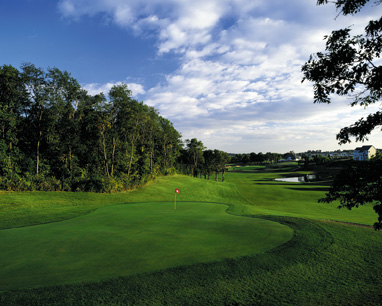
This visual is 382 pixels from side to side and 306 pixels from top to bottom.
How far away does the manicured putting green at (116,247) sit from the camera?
5922 mm

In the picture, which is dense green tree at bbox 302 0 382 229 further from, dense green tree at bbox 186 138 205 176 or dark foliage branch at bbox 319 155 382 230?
dense green tree at bbox 186 138 205 176

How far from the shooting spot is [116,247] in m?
7.83

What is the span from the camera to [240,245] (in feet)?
26.5

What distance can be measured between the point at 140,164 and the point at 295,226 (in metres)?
41.4

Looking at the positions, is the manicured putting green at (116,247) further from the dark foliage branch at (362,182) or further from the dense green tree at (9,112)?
the dense green tree at (9,112)

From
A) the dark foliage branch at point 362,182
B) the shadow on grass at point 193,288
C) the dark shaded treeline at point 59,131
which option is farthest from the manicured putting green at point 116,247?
the dark shaded treeline at point 59,131

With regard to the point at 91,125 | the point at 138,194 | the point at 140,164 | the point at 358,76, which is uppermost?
the point at 91,125

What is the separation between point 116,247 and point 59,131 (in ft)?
93.8

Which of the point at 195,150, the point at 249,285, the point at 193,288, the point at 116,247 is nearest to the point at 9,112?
the point at 116,247

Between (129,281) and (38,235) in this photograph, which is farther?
(38,235)

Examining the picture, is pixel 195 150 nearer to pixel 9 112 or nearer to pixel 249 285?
pixel 9 112

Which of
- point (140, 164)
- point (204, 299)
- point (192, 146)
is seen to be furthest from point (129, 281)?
point (192, 146)

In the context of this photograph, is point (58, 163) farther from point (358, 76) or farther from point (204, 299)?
point (358, 76)

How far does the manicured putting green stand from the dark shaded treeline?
Answer: 62.2ft
